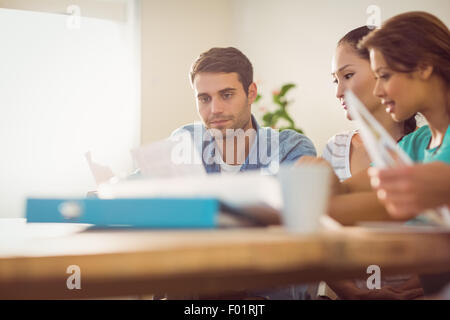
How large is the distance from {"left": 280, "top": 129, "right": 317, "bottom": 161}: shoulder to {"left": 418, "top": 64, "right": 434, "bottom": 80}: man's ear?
743mm

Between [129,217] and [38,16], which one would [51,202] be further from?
[38,16]

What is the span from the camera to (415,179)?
1.70 feet

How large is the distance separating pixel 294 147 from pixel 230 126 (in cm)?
33

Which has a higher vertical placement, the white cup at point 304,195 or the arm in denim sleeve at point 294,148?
the arm in denim sleeve at point 294,148

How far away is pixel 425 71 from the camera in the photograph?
0.87 metres

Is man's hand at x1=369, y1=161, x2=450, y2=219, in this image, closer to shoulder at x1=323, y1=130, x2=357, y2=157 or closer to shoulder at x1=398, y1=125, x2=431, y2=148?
shoulder at x1=398, y1=125, x2=431, y2=148

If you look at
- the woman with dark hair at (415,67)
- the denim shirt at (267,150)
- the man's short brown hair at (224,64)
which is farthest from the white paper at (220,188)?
the man's short brown hair at (224,64)

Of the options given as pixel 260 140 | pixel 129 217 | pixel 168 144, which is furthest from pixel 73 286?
pixel 260 140

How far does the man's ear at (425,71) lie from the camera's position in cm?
86

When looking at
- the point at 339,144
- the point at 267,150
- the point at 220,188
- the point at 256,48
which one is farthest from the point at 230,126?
the point at 256,48

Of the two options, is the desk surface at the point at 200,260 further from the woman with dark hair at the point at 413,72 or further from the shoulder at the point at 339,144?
the shoulder at the point at 339,144

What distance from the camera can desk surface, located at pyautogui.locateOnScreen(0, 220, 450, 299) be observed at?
403mm

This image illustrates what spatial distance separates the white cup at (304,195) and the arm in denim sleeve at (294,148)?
1.10m

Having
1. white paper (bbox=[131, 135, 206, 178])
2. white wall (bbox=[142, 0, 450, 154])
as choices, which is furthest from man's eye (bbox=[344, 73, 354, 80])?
white wall (bbox=[142, 0, 450, 154])
